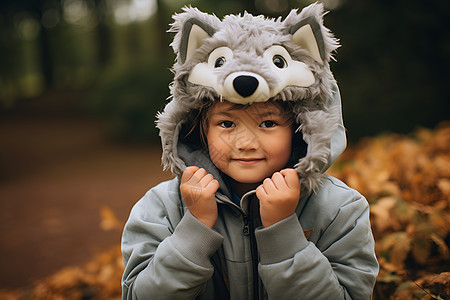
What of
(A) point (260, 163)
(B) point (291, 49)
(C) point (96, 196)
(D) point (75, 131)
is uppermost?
(B) point (291, 49)

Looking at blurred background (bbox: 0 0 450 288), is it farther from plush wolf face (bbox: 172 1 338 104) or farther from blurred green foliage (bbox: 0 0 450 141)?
plush wolf face (bbox: 172 1 338 104)

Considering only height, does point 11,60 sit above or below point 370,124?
below

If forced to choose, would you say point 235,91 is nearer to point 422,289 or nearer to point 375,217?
point 422,289

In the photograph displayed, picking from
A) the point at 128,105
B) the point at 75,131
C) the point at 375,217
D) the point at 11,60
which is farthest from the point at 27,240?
the point at 11,60

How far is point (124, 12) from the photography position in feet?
77.2

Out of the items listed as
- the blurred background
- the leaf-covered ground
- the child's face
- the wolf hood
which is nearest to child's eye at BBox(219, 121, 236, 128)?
the child's face

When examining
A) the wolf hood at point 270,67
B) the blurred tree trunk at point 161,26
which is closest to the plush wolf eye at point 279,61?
the wolf hood at point 270,67

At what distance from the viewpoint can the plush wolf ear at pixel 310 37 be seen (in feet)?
5.21

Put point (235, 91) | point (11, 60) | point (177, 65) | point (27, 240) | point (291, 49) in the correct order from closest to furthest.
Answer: point (235, 91) < point (291, 49) < point (177, 65) < point (27, 240) < point (11, 60)

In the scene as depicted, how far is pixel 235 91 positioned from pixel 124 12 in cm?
2420

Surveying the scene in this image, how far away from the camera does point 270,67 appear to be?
1537 mm

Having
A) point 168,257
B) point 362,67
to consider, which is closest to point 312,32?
point 168,257

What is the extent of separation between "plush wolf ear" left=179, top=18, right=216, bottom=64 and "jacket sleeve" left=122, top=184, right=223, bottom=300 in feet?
2.23

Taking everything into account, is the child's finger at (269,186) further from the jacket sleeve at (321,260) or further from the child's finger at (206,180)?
the child's finger at (206,180)
